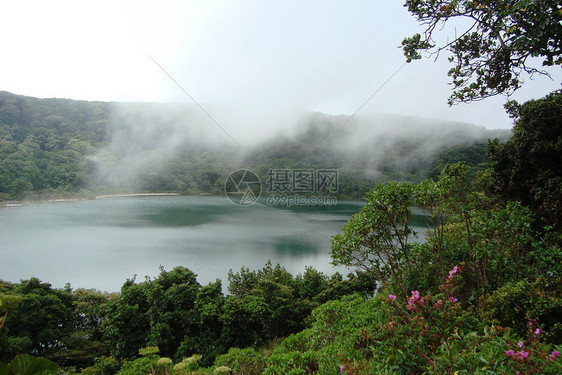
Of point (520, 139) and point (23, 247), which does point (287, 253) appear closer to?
point (520, 139)

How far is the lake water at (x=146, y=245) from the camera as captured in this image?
2066 centimetres

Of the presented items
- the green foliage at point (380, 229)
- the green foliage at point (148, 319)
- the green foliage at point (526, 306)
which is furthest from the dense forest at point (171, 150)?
the green foliage at point (526, 306)

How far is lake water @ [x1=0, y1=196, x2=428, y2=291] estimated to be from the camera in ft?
67.8

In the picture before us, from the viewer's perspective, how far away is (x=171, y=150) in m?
111

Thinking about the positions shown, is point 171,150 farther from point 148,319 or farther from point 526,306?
point 526,306

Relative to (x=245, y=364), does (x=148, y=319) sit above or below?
below

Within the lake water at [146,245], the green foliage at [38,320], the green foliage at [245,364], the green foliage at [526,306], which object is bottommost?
the lake water at [146,245]

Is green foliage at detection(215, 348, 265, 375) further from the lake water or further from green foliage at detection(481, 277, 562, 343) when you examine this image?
the lake water

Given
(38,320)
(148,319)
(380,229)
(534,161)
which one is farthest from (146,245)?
(534,161)

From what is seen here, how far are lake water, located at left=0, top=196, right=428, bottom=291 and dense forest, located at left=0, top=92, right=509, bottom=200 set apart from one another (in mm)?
18445

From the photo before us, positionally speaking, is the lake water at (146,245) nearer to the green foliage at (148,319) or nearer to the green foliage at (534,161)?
→ the green foliage at (148,319)

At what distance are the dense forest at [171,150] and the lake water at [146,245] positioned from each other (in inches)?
726

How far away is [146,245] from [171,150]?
297ft

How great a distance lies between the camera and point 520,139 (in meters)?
6.16
